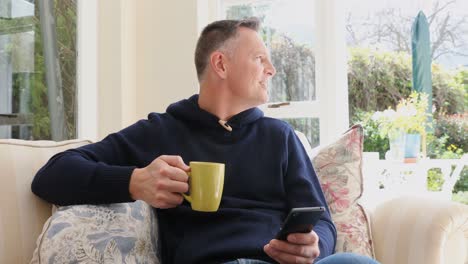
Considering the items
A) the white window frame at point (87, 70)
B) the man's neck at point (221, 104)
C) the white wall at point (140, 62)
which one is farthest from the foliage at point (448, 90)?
the white window frame at point (87, 70)

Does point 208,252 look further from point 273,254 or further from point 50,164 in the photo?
point 50,164

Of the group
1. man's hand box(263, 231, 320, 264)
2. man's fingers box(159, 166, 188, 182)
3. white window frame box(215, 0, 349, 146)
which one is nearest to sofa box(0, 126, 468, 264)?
man's fingers box(159, 166, 188, 182)

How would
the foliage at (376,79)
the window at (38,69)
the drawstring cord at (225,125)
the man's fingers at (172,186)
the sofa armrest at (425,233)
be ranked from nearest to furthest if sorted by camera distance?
the man's fingers at (172,186) → the sofa armrest at (425,233) → the drawstring cord at (225,125) → the window at (38,69) → the foliage at (376,79)

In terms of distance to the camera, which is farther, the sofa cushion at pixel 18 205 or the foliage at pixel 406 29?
the foliage at pixel 406 29

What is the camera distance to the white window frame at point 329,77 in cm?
286

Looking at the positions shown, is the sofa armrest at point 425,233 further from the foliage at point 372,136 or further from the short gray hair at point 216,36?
the foliage at point 372,136

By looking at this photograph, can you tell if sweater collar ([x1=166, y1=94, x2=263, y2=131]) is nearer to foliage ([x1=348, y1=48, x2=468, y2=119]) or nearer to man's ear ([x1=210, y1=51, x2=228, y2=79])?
man's ear ([x1=210, y1=51, x2=228, y2=79])

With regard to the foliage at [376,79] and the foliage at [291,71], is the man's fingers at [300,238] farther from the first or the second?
the foliage at [376,79]

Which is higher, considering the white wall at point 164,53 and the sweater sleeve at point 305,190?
the white wall at point 164,53

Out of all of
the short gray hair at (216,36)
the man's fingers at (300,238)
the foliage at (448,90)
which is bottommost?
the man's fingers at (300,238)

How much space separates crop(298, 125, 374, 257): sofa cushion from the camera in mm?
1463

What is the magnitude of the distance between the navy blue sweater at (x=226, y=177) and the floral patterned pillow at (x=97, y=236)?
0.14 ft

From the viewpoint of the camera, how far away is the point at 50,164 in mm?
1232

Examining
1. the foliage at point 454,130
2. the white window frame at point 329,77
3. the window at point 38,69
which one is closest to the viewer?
the window at point 38,69
